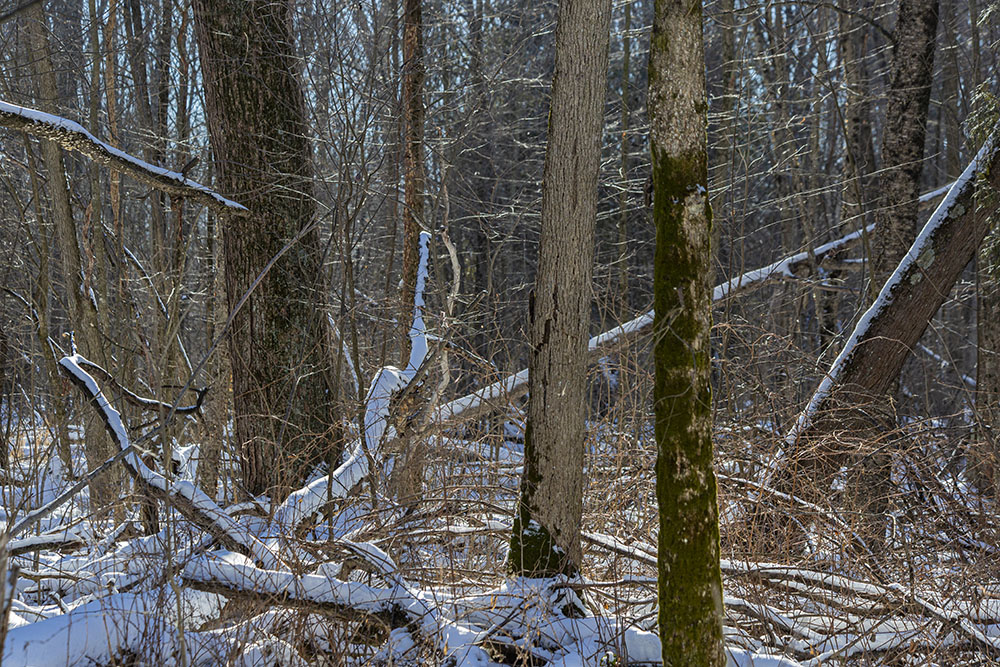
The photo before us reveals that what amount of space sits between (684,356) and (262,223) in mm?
3570

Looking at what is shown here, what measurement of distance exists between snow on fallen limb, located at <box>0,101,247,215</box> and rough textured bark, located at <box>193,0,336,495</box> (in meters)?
0.34

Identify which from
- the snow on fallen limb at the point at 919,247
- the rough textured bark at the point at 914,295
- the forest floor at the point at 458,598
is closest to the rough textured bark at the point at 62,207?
the forest floor at the point at 458,598

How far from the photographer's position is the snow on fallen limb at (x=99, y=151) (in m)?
3.95

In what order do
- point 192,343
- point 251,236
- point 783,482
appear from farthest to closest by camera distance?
point 192,343 → point 251,236 → point 783,482

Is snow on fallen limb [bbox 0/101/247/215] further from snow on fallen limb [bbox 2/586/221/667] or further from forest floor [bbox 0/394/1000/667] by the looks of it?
snow on fallen limb [bbox 2/586/221/667]

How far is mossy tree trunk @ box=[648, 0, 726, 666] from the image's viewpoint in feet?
9.83

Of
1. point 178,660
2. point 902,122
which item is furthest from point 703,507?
point 902,122

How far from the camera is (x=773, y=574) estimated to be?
387 cm

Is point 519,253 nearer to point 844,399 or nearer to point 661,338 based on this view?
point 844,399

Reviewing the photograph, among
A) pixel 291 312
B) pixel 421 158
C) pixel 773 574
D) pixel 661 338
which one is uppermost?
pixel 421 158

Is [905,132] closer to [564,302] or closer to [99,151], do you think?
[564,302]

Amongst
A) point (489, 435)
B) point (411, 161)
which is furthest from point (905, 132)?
point (489, 435)

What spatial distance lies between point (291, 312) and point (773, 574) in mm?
3627

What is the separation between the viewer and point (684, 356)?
9.93ft
